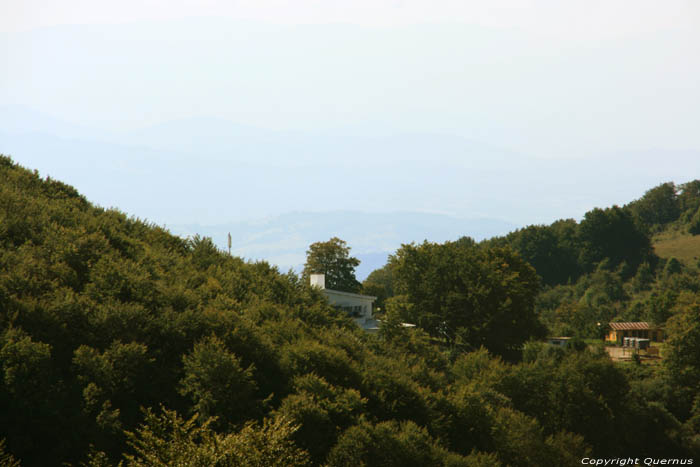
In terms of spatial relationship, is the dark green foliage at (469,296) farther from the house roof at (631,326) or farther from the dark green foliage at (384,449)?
the dark green foliage at (384,449)

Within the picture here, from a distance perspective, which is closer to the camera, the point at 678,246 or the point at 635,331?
the point at 635,331

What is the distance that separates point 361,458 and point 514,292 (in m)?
44.2

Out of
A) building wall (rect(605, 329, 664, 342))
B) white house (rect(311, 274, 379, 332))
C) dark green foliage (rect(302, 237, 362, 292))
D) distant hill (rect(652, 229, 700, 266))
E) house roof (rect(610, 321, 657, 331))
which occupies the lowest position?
building wall (rect(605, 329, 664, 342))

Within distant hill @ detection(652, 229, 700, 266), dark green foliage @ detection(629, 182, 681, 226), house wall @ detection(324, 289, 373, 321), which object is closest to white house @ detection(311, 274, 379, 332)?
house wall @ detection(324, 289, 373, 321)

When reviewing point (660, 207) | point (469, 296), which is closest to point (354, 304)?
point (469, 296)

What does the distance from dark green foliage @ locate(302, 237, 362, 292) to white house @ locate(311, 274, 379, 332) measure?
2126cm

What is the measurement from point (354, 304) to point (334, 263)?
2474 centimetres

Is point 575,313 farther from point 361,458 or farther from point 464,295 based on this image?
point 361,458

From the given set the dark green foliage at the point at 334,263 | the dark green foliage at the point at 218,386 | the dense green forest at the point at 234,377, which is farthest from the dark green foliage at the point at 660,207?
the dark green foliage at the point at 218,386

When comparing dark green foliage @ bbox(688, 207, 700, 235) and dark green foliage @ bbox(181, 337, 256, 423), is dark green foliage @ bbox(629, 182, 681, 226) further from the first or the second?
dark green foliage @ bbox(181, 337, 256, 423)

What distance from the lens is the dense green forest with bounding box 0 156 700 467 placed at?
70.7ft

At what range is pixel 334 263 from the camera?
97.6 metres

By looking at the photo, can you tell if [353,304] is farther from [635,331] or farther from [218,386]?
[218,386]

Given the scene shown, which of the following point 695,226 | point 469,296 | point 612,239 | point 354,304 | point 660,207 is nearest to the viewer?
point 469,296
